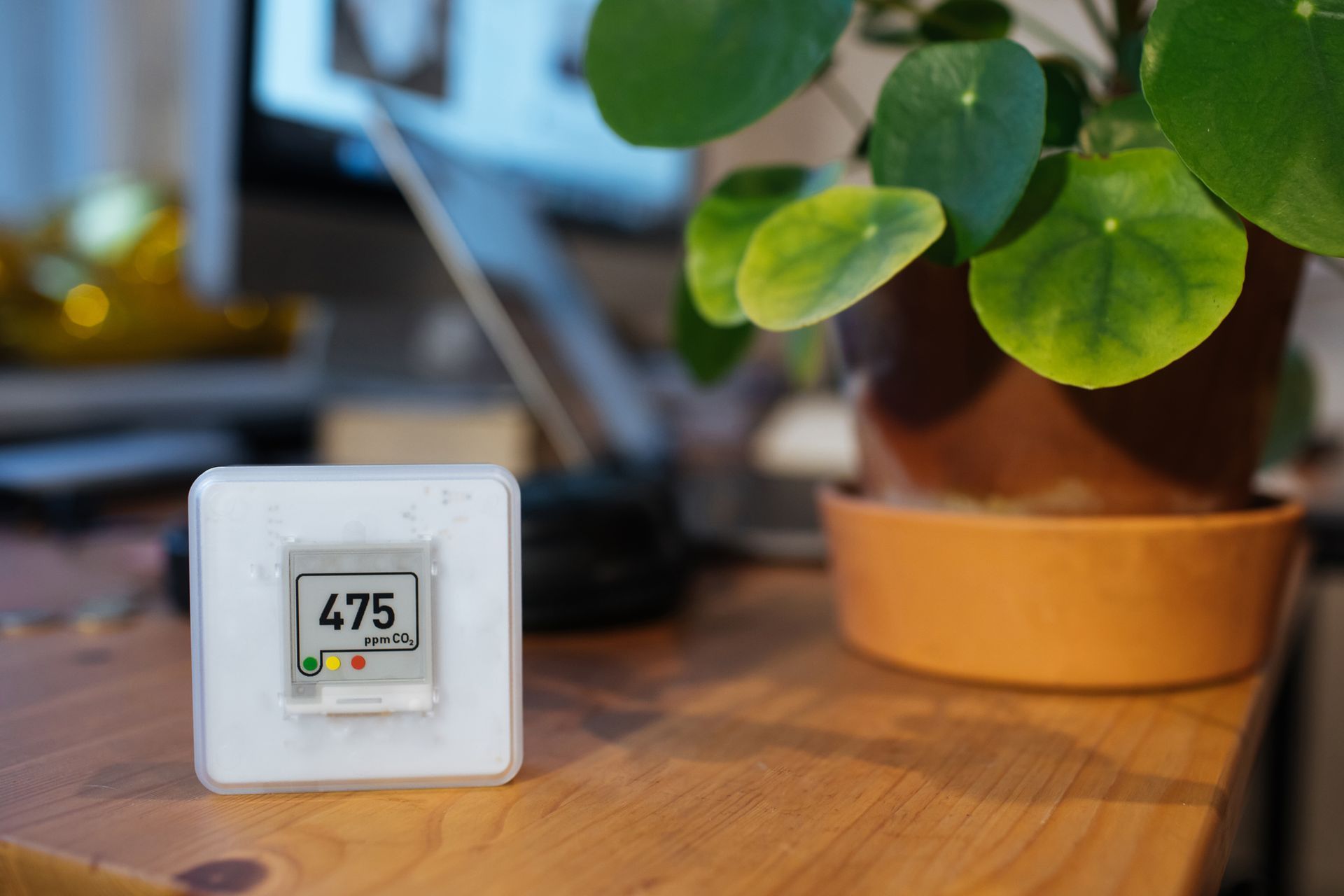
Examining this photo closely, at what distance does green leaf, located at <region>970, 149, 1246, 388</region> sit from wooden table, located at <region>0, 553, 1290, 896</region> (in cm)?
13

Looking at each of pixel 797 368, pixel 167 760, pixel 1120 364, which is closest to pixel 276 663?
pixel 167 760

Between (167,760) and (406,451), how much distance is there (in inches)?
20.0

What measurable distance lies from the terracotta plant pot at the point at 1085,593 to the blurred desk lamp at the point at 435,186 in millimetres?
158

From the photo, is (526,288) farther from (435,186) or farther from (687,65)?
(687,65)

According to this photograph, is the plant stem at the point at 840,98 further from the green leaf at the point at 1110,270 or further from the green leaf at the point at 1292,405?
the green leaf at the point at 1292,405

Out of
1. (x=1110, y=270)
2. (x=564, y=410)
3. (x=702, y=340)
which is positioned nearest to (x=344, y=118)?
(x=564, y=410)

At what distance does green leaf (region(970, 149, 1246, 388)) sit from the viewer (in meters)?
0.33

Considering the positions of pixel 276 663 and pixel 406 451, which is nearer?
pixel 276 663

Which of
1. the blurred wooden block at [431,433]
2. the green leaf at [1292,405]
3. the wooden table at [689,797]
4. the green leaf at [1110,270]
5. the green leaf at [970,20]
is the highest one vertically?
the green leaf at [970,20]

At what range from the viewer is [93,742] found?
33cm

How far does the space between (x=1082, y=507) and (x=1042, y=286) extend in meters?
0.10

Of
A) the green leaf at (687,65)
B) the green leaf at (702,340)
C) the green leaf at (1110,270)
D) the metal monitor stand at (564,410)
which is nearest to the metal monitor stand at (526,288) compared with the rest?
the metal monitor stand at (564,410)

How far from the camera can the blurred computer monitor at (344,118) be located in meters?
0.70

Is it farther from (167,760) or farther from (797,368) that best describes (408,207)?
(167,760)
